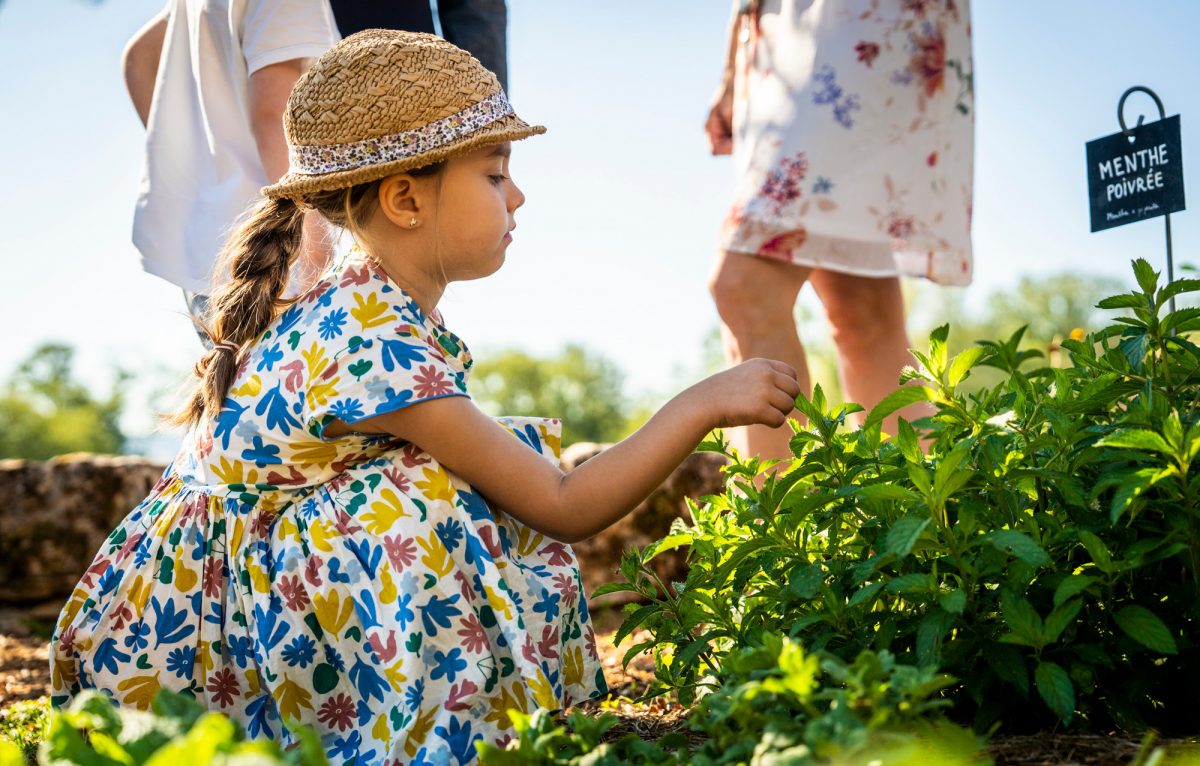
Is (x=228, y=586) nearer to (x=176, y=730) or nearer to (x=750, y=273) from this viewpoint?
(x=176, y=730)

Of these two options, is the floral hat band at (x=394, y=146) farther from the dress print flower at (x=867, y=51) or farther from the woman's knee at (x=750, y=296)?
the dress print flower at (x=867, y=51)

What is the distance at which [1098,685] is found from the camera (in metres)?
1.48

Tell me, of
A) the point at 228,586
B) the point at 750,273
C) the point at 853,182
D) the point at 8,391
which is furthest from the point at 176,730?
the point at 8,391

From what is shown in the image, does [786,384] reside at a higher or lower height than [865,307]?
lower

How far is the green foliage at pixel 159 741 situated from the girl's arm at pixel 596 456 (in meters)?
0.74

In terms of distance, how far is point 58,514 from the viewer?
4734 mm

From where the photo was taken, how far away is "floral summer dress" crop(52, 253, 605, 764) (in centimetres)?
171

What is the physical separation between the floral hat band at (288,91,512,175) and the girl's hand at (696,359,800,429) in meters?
0.66

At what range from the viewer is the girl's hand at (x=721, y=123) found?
321 cm

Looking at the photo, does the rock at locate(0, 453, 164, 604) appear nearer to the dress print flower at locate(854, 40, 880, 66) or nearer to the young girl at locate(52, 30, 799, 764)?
the young girl at locate(52, 30, 799, 764)

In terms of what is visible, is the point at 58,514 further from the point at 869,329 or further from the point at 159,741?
the point at 159,741

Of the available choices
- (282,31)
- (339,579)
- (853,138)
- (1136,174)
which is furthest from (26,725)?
(1136,174)

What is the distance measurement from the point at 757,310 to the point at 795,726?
66.4 inches

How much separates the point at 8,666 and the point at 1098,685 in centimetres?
326
